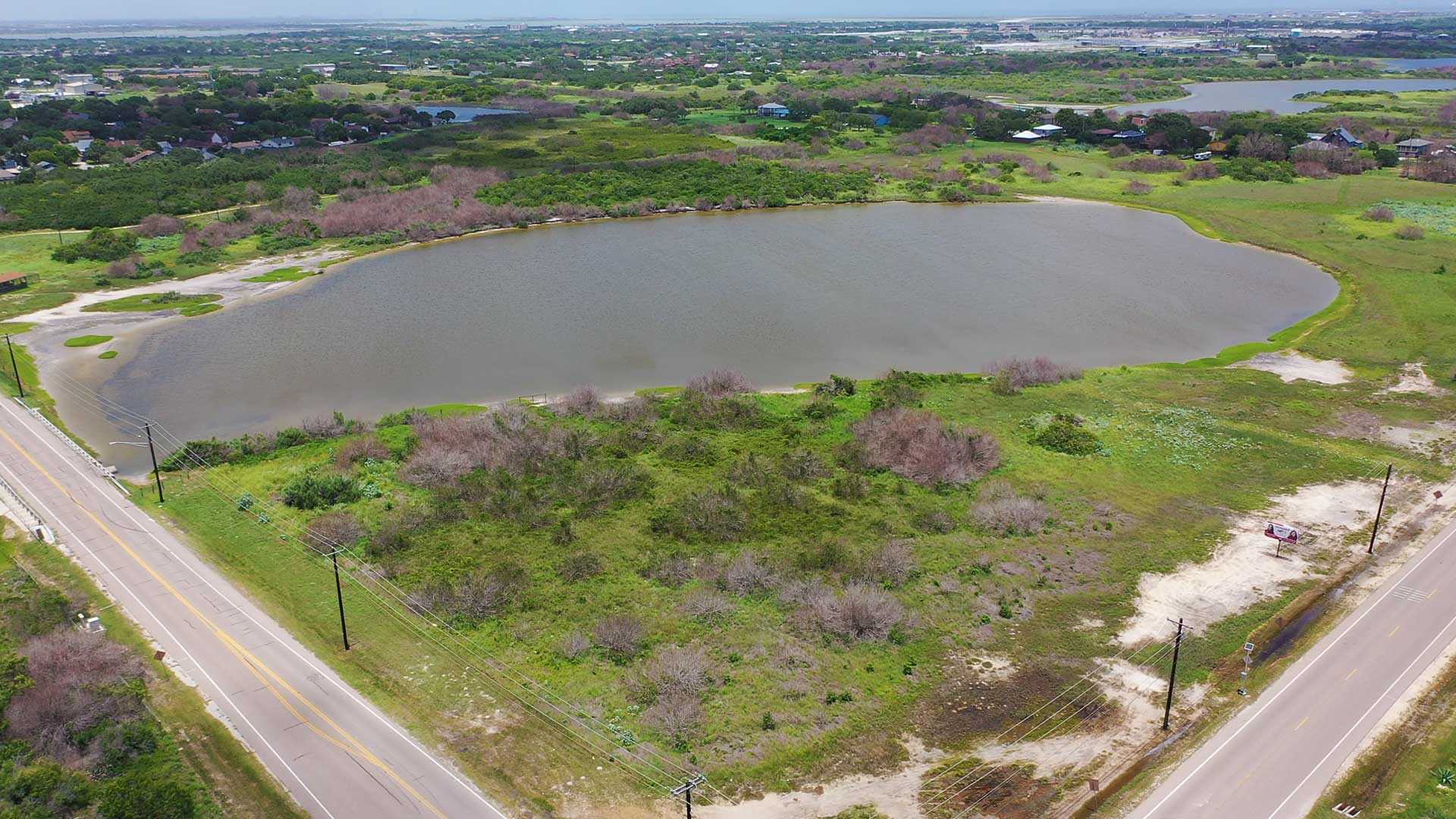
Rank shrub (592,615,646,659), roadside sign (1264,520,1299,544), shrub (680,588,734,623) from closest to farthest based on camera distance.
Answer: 1. shrub (592,615,646,659)
2. shrub (680,588,734,623)
3. roadside sign (1264,520,1299,544)

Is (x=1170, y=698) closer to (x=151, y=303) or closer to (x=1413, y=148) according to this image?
(x=151, y=303)

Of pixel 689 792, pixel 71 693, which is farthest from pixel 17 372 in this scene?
pixel 689 792

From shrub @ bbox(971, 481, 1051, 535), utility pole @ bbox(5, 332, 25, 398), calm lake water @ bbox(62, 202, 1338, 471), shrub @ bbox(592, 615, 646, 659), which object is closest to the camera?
shrub @ bbox(592, 615, 646, 659)

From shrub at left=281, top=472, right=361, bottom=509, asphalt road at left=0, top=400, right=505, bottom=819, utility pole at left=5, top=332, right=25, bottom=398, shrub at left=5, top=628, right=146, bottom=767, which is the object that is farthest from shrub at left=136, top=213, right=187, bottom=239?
shrub at left=5, top=628, right=146, bottom=767

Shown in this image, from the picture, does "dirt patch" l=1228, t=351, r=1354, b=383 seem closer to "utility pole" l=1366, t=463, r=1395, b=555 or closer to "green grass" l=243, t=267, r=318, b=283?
"utility pole" l=1366, t=463, r=1395, b=555

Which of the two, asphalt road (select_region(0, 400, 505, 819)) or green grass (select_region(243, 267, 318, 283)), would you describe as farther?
green grass (select_region(243, 267, 318, 283))

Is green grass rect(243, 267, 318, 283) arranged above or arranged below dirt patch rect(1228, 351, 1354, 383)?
above

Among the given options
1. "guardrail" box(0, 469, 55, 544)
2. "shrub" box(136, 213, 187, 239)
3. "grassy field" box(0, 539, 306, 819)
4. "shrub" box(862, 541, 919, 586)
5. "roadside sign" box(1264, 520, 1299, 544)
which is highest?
"shrub" box(136, 213, 187, 239)
